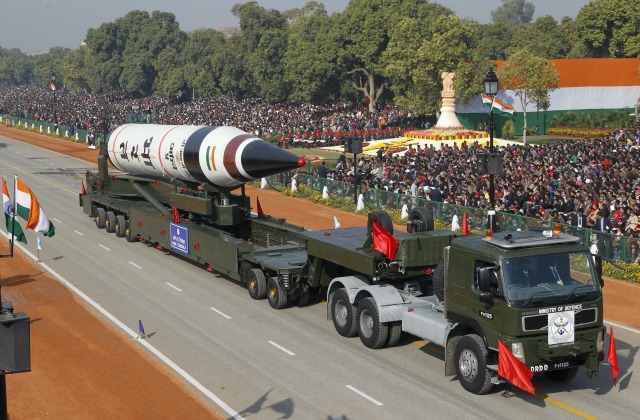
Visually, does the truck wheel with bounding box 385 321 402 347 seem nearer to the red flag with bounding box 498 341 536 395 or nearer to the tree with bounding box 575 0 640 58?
the red flag with bounding box 498 341 536 395

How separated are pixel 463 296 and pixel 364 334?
3754 mm

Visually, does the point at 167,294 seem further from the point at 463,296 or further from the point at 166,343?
the point at 463,296


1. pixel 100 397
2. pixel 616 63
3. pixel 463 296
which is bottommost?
pixel 100 397

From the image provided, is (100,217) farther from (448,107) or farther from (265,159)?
(448,107)

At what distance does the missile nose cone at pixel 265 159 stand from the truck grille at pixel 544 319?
11536 millimetres

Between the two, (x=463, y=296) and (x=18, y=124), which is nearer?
(x=463, y=296)

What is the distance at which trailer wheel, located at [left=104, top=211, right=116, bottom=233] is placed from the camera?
3459 centimetres

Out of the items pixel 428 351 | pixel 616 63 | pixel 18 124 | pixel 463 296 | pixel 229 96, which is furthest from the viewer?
pixel 229 96

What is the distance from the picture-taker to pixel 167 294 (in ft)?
81.3

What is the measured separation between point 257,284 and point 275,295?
39.9 inches

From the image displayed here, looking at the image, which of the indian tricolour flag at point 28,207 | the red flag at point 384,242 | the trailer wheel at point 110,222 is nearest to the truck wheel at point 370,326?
the red flag at point 384,242

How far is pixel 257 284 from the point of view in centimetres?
2331

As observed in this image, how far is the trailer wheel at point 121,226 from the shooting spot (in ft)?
110

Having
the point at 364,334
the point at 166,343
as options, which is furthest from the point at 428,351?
the point at 166,343
